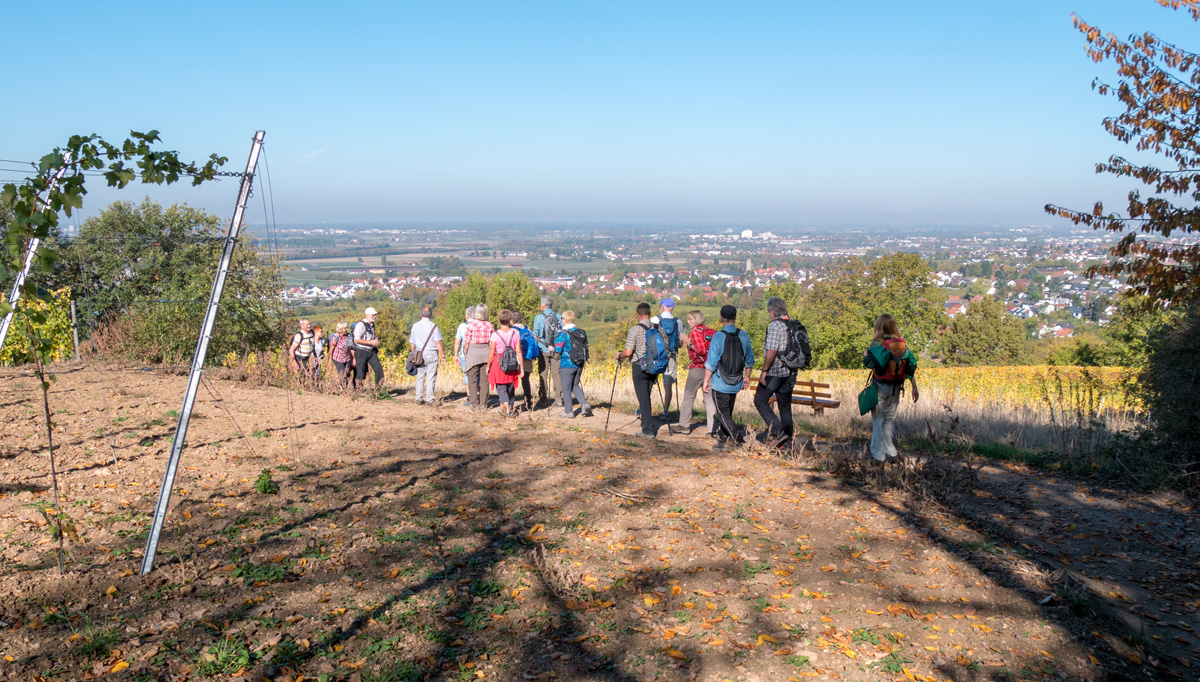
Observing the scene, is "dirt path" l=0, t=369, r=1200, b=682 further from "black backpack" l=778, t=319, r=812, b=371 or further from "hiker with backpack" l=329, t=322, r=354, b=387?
"hiker with backpack" l=329, t=322, r=354, b=387

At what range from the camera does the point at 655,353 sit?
375 inches

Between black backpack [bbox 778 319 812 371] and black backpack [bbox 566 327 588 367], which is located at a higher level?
black backpack [bbox 778 319 812 371]

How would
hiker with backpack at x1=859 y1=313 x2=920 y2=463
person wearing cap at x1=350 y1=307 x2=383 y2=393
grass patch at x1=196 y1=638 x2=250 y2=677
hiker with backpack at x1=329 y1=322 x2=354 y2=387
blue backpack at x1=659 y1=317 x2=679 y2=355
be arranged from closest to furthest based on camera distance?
grass patch at x1=196 y1=638 x2=250 y2=677 < hiker with backpack at x1=859 y1=313 x2=920 y2=463 < blue backpack at x1=659 y1=317 x2=679 y2=355 < person wearing cap at x1=350 y1=307 x2=383 y2=393 < hiker with backpack at x1=329 y1=322 x2=354 y2=387

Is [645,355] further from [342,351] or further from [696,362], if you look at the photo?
[342,351]

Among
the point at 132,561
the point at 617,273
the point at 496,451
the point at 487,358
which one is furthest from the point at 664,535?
the point at 617,273

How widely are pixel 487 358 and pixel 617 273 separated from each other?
3892 inches

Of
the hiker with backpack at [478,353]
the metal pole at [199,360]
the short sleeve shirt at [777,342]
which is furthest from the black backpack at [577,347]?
the metal pole at [199,360]

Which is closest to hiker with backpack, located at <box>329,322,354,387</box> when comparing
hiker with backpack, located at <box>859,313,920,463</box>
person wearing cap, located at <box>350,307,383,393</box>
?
person wearing cap, located at <box>350,307,383,393</box>

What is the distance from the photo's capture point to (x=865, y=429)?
1085 centimetres

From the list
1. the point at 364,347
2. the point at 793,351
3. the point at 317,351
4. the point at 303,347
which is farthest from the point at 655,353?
the point at 303,347

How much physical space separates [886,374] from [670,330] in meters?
3.03

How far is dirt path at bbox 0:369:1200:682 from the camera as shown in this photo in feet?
12.9

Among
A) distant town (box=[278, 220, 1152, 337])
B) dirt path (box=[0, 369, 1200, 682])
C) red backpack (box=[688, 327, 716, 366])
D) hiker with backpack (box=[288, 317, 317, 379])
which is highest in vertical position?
red backpack (box=[688, 327, 716, 366])

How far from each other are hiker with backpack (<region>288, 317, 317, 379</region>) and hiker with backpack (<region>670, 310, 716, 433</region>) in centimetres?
630
